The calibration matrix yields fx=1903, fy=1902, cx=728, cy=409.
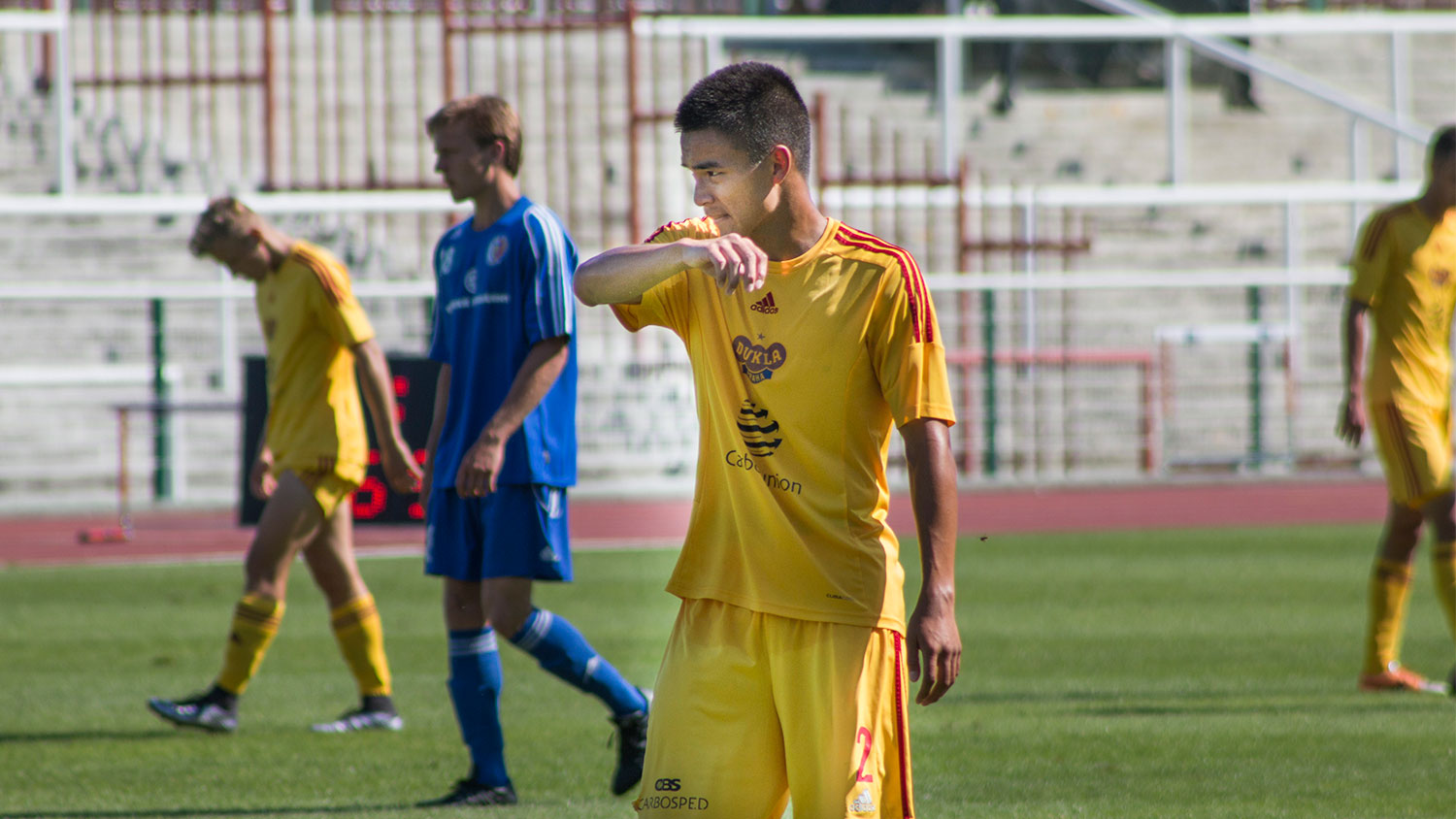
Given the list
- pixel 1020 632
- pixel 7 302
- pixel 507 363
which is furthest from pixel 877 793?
pixel 7 302

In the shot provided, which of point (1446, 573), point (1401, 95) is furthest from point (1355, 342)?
point (1401, 95)

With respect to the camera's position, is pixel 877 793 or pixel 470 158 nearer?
pixel 877 793

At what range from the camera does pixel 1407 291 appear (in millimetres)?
8234

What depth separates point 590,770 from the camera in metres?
6.58

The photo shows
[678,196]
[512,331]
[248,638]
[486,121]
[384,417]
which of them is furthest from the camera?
[678,196]

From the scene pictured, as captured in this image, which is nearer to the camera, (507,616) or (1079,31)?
(507,616)

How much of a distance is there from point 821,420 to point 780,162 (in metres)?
0.52

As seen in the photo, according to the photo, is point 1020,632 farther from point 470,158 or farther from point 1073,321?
point 1073,321

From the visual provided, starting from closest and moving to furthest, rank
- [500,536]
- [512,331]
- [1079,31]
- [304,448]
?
[500,536] < [512,331] < [304,448] < [1079,31]

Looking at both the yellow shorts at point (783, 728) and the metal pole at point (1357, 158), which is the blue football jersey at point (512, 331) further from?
the metal pole at point (1357, 158)

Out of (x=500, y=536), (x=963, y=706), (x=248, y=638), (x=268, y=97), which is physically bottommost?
(x=963, y=706)

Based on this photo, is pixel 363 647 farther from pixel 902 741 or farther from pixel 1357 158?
pixel 1357 158

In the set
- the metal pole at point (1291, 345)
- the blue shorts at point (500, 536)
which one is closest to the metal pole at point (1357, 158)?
the metal pole at point (1291, 345)

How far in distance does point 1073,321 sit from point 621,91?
6.52 meters
